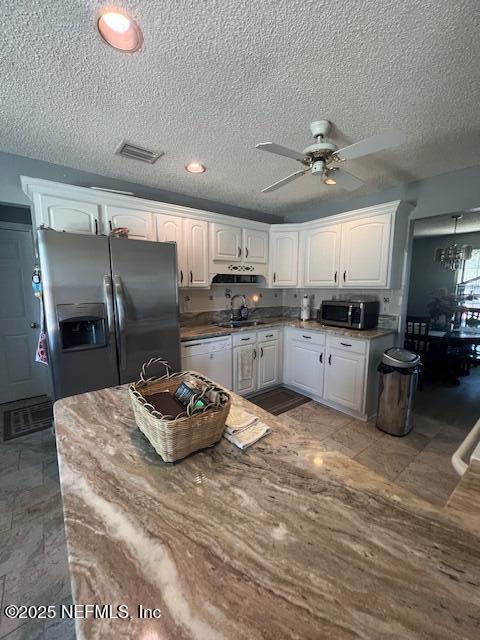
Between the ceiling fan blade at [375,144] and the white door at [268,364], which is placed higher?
the ceiling fan blade at [375,144]

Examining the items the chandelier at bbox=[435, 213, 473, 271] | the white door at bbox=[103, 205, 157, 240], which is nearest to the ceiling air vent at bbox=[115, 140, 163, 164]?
the white door at bbox=[103, 205, 157, 240]

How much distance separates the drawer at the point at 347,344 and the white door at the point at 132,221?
2.29m

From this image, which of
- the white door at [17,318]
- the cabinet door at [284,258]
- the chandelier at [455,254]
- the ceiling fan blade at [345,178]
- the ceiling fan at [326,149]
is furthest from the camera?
the chandelier at [455,254]

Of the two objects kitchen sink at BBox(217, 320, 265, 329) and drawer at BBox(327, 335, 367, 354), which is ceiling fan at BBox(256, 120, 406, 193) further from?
kitchen sink at BBox(217, 320, 265, 329)

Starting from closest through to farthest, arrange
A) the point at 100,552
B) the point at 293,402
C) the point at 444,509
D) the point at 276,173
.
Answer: the point at 100,552
the point at 444,509
the point at 276,173
the point at 293,402

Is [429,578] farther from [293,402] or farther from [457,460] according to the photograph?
[293,402]

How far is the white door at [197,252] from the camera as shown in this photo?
3002 millimetres

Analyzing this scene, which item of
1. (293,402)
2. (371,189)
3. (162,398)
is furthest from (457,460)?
(371,189)

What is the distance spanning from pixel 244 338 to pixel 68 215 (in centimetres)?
215

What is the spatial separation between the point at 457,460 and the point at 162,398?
1030mm

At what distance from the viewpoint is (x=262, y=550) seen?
57cm

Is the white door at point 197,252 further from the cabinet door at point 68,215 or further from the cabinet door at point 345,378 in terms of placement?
the cabinet door at point 345,378

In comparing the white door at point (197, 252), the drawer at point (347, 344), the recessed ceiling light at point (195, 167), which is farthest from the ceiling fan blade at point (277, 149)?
the drawer at point (347, 344)

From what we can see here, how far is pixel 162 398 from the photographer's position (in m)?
1.03
